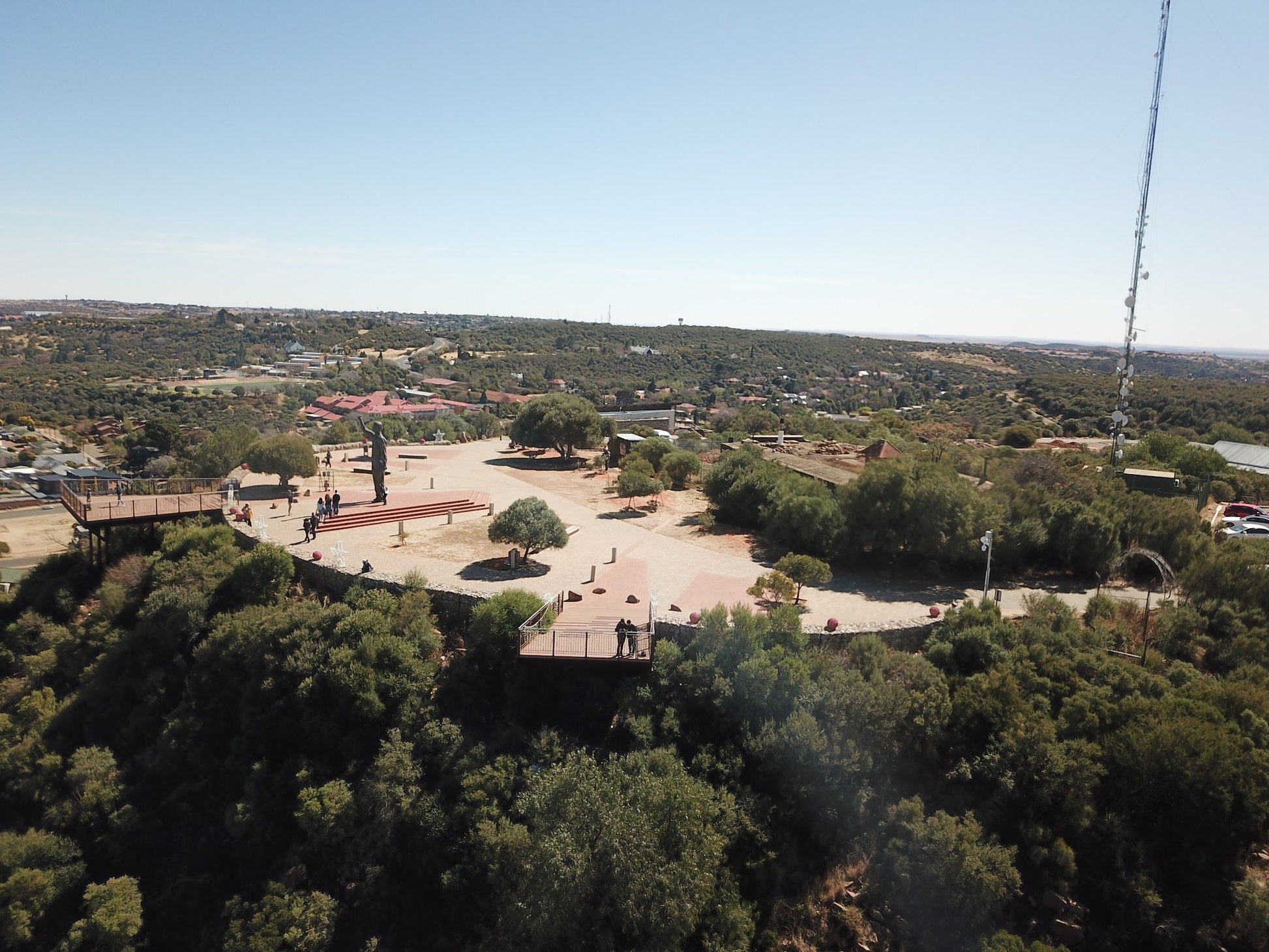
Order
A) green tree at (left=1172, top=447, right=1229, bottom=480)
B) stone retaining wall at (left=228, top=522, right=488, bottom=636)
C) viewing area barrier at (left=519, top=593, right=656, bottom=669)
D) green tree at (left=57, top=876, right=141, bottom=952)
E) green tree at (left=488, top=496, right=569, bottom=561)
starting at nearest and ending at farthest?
green tree at (left=57, top=876, right=141, bottom=952) → viewing area barrier at (left=519, top=593, right=656, bottom=669) → stone retaining wall at (left=228, top=522, right=488, bottom=636) → green tree at (left=488, top=496, right=569, bottom=561) → green tree at (left=1172, top=447, right=1229, bottom=480)

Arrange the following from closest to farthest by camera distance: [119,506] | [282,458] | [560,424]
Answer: [119,506]
[282,458]
[560,424]

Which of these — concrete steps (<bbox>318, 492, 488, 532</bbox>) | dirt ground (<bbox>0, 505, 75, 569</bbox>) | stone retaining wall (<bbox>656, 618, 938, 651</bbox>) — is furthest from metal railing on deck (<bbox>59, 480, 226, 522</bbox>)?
stone retaining wall (<bbox>656, 618, 938, 651</bbox>)

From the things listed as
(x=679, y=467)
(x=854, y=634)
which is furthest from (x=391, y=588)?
(x=679, y=467)

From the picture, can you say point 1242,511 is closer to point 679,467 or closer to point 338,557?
point 679,467

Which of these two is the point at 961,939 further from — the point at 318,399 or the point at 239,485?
the point at 318,399

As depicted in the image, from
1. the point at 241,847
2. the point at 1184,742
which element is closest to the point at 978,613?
the point at 1184,742

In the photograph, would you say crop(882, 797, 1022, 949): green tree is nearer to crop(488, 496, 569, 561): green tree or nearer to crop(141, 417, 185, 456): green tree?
crop(488, 496, 569, 561): green tree

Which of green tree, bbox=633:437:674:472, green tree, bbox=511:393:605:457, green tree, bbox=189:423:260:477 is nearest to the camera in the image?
green tree, bbox=189:423:260:477
